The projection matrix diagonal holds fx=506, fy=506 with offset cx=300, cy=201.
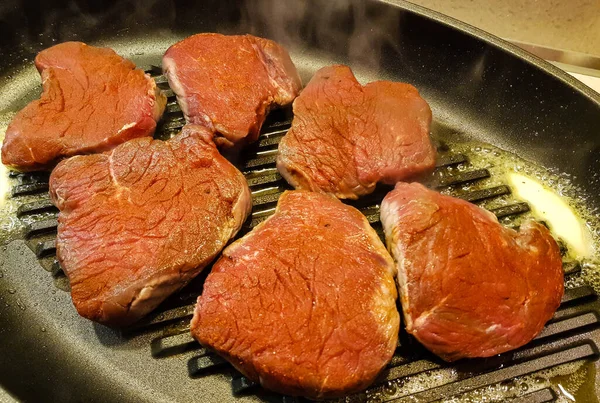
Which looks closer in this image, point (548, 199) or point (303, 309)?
point (303, 309)

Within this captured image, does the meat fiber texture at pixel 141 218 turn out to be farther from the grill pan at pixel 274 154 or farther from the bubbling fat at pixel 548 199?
the bubbling fat at pixel 548 199

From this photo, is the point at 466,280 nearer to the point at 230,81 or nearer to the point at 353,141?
the point at 353,141

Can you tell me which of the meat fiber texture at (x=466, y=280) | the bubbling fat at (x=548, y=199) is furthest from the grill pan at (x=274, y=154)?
the meat fiber texture at (x=466, y=280)

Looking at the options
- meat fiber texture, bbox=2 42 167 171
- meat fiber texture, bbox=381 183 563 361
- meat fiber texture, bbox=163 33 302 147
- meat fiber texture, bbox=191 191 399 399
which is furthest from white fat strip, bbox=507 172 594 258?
meat fiber texture, bbox=2 42 167 171

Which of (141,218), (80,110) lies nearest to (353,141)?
(141,218)

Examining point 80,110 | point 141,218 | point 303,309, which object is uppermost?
point 80,110

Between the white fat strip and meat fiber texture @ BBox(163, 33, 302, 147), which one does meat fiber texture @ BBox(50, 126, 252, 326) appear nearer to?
meat fiber texture @ BBox(163, 33, 302, 147)
